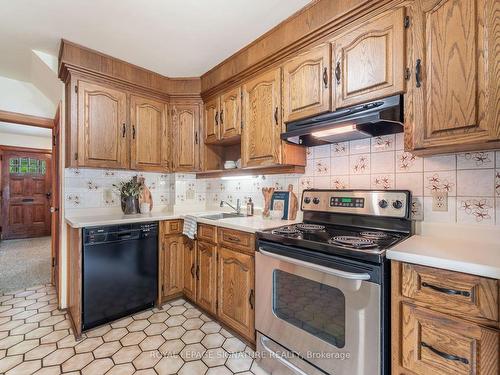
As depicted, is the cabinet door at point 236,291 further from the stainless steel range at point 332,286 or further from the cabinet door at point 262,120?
the cabinet door at point 262,120

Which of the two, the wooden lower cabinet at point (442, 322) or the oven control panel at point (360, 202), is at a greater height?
the oven control panel at point (360, 202)

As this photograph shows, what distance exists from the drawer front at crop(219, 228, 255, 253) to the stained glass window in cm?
585

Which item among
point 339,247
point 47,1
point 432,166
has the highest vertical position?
point 47,1

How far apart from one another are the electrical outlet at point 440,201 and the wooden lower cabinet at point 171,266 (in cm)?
207

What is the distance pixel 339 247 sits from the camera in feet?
3.80

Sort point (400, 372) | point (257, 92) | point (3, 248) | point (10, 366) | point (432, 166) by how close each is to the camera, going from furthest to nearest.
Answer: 1. point (3, 248)
2. point (257, 92)
3. point (10, 366)
4. point (432, 166)
5. point (400, 372)

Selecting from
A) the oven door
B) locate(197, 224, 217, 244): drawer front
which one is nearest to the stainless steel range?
the oven door

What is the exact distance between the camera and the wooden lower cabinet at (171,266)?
2.33 m

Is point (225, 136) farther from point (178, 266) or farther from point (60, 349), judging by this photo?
point (60, 349)

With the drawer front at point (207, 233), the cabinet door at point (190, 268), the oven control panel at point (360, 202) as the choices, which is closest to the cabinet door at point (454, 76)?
the oven control panel at point (360, 202)

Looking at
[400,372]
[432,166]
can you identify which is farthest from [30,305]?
[432,166]

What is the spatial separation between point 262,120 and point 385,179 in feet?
3.35

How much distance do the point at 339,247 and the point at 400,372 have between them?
0.56 metres

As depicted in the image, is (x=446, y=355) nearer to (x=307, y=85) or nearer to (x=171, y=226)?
(x=307, y=85)
